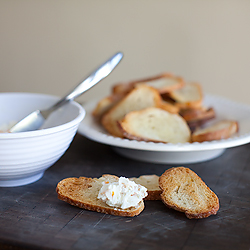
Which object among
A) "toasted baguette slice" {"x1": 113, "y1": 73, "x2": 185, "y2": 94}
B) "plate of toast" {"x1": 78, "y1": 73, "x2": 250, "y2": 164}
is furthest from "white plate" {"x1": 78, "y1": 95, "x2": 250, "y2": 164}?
"toasted baguette slice" {"x1": 113, "y1": 73, "x2": 185, "y2": 94}

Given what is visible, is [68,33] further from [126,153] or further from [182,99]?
[126,153]

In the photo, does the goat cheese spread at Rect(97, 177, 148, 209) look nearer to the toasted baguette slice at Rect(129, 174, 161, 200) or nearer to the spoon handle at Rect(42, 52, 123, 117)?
the toasted baguette slice at Rect(129, 174, 161, 200)

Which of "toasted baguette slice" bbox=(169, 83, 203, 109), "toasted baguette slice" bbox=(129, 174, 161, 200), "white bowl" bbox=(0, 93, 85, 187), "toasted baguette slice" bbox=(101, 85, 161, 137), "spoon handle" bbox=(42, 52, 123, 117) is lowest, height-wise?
"toasted baguette slice" bbox=(129, 174, 161, 200)

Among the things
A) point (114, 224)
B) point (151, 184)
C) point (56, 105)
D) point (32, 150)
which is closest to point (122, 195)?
point (114, 224)

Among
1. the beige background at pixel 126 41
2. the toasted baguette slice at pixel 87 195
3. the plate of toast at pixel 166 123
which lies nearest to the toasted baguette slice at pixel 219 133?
the plate of toast at pixel 166 123

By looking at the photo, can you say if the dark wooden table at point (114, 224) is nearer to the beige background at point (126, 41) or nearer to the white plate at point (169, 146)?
the white plate at point (169, 146)
